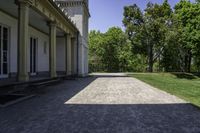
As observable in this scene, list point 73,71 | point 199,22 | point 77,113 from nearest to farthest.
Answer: point 77,113
point 73,71
point 199,22

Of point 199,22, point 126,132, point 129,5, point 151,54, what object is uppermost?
point 129,5

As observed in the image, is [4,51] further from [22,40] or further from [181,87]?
[181,87]

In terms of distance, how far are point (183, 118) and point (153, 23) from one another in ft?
110

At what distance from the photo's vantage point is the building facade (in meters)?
11.7

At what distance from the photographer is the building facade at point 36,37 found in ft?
38.5

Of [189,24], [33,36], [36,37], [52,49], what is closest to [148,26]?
[189,24]

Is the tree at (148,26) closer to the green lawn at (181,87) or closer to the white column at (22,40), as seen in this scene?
the green lawn at (181,87)

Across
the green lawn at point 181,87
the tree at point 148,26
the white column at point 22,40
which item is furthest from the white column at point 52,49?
the tree at point 148,26

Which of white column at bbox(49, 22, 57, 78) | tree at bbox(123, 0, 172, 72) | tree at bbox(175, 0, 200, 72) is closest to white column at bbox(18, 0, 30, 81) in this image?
white column at bbox(49, 22, 57, 78)

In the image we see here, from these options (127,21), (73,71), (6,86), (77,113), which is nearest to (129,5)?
(127,21)

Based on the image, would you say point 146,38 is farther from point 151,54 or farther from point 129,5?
point 129,5

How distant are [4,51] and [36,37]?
6.13 meters

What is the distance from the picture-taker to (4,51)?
51.9 ft

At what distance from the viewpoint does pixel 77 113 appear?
6609 millimetres
